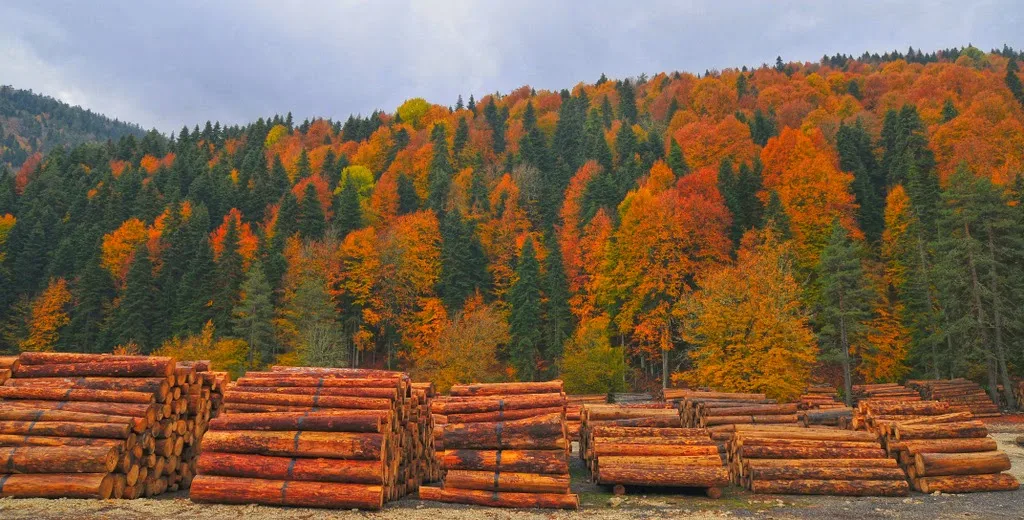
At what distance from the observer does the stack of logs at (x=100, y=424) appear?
10.3 metres

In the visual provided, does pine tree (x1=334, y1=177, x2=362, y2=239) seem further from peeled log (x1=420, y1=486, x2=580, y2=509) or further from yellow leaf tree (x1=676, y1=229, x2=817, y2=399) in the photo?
peeled log (x1=420, y1=486, x2=580, y2=509)

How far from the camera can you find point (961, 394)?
118 feet

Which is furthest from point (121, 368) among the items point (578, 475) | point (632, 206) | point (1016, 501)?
Answer: point (632, 206)

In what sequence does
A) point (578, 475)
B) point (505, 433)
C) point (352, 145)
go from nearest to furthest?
point (505, 433)
point (578, 475)
point (352, 145)

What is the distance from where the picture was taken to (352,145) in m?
108

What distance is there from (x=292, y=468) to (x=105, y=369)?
4.76 m

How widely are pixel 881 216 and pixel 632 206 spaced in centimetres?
2755

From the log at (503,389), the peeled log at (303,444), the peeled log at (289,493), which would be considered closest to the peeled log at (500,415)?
the log at (503,389)

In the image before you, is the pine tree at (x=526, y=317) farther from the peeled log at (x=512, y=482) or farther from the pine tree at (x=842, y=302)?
the peeled log at (x=512, y=482)

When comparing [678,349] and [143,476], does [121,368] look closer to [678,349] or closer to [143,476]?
[143,476]

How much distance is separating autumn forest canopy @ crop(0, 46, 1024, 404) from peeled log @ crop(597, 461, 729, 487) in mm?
17411

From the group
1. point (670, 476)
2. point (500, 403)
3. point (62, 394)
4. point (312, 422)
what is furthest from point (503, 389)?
point (62, 394)

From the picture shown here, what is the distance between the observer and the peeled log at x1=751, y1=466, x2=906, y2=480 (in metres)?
13.5

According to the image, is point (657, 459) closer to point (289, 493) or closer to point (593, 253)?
point (289, 493)
